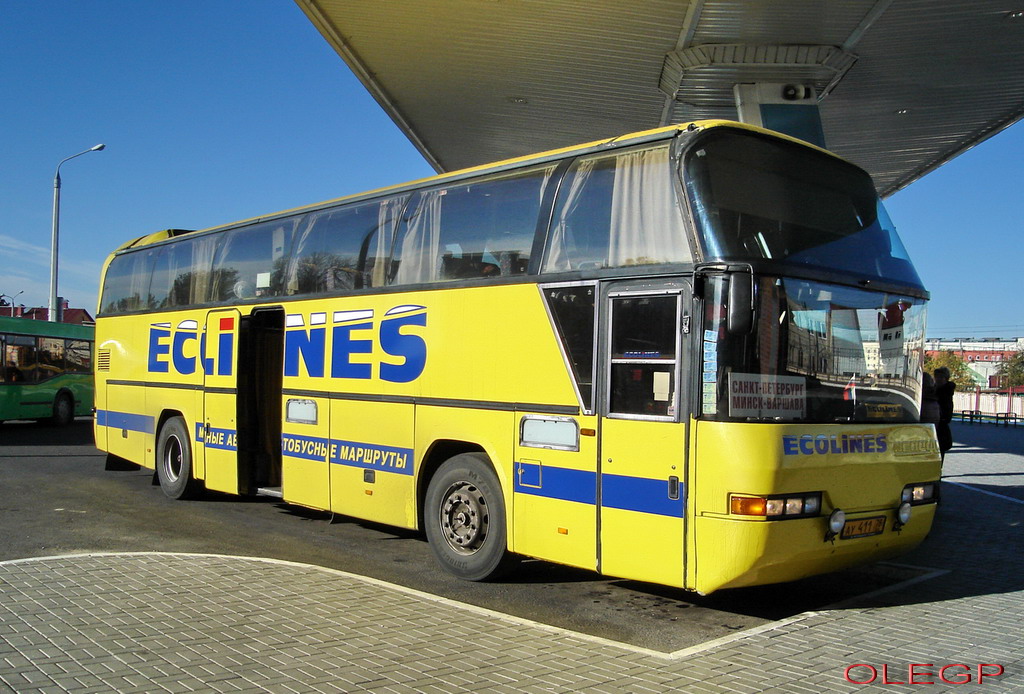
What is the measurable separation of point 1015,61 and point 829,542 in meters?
10.9

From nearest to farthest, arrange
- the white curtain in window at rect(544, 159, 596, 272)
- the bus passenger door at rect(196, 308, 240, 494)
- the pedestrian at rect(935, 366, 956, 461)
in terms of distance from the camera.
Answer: the white curtain in window at rect(544, 159, 596, 272) → the bus passenger door at rect(196, 308, 240, 494) → the pedestrian at rect(935, 366, 956, 461)

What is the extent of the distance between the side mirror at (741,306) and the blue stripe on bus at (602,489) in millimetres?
1276

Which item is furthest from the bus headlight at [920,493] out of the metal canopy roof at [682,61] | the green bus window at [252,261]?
the green bus window at [252,261]

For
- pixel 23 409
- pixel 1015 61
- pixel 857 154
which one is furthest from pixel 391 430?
pixel 23 409

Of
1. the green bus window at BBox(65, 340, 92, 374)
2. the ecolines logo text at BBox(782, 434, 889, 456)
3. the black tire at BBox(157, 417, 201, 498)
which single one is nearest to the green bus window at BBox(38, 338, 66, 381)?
the green bus window at BBox(65, 340, 92, 374)

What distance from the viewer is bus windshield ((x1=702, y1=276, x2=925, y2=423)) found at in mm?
6090

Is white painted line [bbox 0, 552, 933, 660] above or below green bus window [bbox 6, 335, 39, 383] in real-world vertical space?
below

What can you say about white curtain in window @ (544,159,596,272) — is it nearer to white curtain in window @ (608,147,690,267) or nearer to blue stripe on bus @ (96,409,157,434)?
white curtain in window @ (608,147,690,267)

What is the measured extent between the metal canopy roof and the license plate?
7.85 m

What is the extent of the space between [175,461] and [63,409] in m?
15.4

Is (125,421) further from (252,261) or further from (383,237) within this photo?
(383,237)

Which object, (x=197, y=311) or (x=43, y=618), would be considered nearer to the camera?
(x=43, y=618)

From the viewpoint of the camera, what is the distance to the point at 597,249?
23.3 ft

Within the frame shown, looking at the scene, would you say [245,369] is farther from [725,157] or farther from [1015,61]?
[1015,61]
